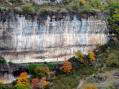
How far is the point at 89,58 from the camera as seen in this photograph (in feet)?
170

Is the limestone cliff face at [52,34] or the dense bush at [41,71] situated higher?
the limestone cliff face at [52,34]

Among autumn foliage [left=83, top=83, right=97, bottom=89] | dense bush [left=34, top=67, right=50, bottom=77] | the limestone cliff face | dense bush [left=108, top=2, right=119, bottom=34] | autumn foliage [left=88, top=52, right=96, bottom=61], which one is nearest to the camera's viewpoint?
autumn foliage [left=83, top=83, right=97, bottom=89]

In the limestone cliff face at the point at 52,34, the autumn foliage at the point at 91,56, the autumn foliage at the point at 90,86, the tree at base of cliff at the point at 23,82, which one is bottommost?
the autumn foliage at the point at 90,86

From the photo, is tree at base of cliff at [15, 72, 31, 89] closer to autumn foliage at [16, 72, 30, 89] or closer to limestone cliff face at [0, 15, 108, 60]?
autumn foliage at [16, 72, 30, 89]

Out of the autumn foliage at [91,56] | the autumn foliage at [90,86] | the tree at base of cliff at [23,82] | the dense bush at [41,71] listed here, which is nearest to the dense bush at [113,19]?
the autumn foliage at [91,56]

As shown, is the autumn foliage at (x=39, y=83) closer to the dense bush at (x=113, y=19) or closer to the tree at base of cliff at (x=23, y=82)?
the tree at base of cliff at (x=23, y=82)

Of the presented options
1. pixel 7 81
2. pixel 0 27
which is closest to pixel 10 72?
pixel 7 81

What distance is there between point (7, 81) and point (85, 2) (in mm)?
11040

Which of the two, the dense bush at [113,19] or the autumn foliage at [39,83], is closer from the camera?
the autumn foliage at [39,83]

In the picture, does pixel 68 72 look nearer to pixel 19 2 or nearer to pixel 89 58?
pixel 89 58

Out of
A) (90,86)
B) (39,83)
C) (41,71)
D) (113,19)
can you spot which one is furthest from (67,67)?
(113,19)

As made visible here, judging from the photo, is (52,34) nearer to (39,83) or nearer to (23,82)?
(39,83)

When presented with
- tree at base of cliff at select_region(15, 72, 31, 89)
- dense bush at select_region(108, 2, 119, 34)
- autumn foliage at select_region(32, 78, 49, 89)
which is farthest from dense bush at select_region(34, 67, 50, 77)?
dense bush at select_region(108, 2, 119, 34)

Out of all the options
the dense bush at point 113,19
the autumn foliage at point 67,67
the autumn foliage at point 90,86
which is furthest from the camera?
the dense bush at point 113,19
